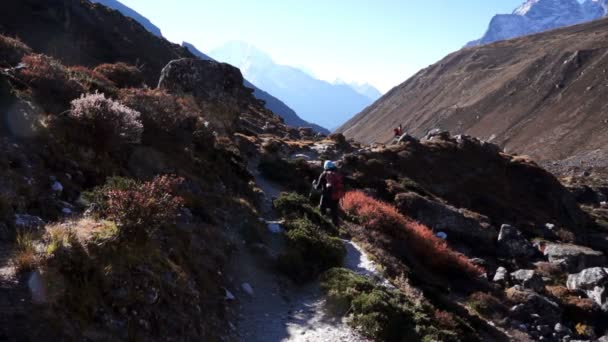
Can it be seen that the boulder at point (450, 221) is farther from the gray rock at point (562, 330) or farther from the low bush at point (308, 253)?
the low bush at point (308, 253)

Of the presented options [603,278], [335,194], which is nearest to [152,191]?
[335,194]

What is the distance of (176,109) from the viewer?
16656 millimetres

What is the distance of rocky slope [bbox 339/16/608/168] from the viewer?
114188 millimetres

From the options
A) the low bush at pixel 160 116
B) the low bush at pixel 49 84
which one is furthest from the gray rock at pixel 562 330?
the low bush at pixel 49 84

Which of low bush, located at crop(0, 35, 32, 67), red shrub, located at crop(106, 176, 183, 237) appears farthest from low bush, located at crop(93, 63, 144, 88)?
red shrub, located at crop(106, 176, 183, 237)

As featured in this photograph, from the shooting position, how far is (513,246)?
24.2m

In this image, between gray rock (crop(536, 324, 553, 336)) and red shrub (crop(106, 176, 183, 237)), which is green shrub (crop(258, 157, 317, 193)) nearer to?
gray rock (crop(536, 324, 553, 336))

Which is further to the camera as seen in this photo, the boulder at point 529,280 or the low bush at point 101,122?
the boulder at point 529,280

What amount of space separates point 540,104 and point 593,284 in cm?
13330

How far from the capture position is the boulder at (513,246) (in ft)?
78.7

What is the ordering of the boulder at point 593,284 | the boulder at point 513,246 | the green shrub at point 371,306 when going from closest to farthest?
1. the green shrub at point 371,306
2. the boulder at point 593,284
3. the boulder at point 513,246

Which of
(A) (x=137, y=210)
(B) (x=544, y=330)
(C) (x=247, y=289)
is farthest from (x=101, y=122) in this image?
(B) (x=544, y=330)

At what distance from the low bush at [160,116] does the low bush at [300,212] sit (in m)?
3.66

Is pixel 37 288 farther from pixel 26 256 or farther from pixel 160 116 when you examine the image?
pixel 160 116
